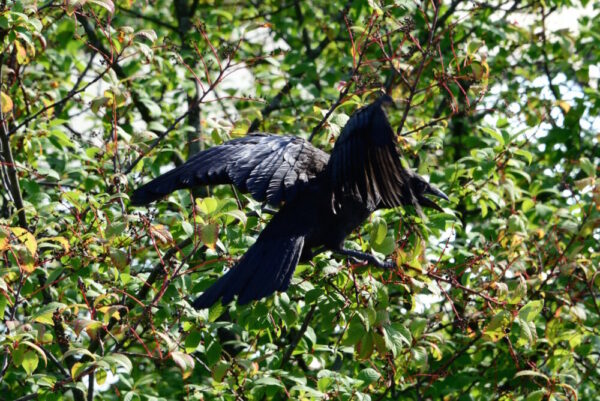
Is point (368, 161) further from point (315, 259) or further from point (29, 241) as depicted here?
point (29, 241)

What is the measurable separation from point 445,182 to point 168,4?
4450 mm

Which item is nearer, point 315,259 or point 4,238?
point 4,238

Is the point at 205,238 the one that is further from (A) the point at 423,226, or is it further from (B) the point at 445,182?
(B) the point at 445,182

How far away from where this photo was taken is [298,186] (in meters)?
3.78

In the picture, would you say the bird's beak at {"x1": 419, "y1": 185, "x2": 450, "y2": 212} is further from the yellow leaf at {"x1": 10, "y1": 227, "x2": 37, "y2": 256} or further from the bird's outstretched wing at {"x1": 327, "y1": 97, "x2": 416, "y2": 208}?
the yellow leaf at {"x1": 10, "y1": 227, "x2": 37, "y2": 256}

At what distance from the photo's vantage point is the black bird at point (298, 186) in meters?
3.38

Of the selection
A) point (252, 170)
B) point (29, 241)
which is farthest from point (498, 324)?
point (29, 241)

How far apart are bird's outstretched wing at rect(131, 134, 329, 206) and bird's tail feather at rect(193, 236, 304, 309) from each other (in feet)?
0.68

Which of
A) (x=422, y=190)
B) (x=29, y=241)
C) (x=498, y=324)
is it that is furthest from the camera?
(x=422, y=190)


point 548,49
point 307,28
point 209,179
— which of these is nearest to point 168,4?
point 307,28

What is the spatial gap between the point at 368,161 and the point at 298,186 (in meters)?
0.43

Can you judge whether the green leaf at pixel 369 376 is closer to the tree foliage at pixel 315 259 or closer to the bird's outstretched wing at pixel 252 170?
the tree foliage at pixel 315 259

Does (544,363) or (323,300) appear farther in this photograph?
(544,363)

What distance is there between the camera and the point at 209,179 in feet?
12.1
